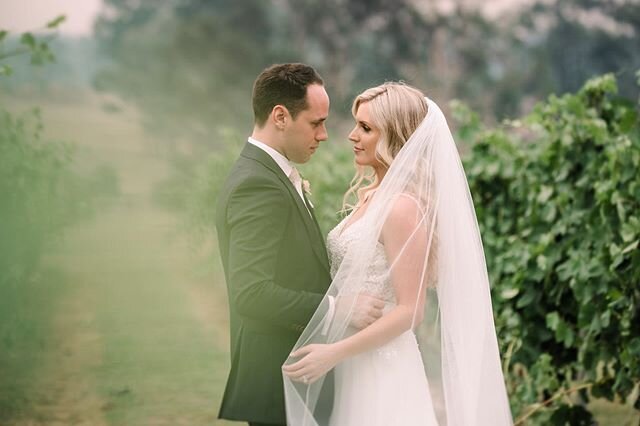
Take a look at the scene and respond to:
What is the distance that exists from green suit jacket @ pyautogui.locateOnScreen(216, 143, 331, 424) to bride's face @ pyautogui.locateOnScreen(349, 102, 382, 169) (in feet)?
0.82

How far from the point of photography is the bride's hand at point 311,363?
2.40 meters

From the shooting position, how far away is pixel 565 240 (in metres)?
3.93

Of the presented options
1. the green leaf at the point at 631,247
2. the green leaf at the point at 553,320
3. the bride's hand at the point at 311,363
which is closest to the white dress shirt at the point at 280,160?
the bride's hand at the point at 311,363

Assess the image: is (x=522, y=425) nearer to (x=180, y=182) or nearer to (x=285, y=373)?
(x=285, y=373)

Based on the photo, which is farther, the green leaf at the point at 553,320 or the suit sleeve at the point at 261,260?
the green leaf at the point at 553,320

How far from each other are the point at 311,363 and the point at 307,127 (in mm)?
634

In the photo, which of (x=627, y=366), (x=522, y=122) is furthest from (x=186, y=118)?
(x=627, y=366)

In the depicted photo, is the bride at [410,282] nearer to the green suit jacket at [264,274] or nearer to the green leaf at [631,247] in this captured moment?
the green suit jacket at [264,274]

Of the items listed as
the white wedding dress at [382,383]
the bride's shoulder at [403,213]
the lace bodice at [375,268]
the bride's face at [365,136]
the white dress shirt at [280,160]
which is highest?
the bride's face at [365,136]

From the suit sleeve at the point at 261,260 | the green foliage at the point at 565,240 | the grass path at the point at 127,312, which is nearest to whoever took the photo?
the suit sleeve at the point at 261,260

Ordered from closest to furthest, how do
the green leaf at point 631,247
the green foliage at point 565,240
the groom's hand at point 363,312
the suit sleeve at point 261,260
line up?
the suit sleeve at point 261,260 → the groom's hand at point 363,312 → the green leaf at point 631,247 → the green foliage at point 565,240

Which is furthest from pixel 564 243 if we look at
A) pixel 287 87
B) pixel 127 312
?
pixel 127 312

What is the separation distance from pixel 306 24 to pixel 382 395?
33.7 ft

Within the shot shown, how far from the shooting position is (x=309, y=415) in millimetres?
2434
